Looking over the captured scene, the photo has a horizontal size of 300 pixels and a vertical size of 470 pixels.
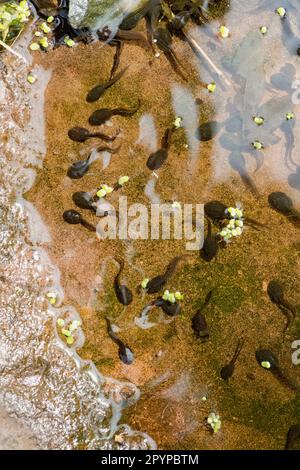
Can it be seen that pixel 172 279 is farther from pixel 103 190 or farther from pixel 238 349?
pixel 103 190

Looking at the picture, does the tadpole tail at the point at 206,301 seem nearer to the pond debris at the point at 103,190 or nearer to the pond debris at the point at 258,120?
the pond debris at the point at 103,190

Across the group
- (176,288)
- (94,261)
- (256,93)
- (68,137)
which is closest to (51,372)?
(94,261)

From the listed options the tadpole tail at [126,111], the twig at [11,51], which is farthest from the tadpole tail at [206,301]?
the twig at [11,51]

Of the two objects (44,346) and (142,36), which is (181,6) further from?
(44,346)

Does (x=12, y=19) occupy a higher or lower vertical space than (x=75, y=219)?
higher

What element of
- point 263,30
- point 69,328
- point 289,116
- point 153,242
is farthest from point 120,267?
point 263,30

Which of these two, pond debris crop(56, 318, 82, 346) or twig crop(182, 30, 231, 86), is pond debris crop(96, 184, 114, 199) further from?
twig crop(182, 30, 231, 86)

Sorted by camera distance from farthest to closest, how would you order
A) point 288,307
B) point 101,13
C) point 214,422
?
point 101,13 → point 288,307 → point 214,422
